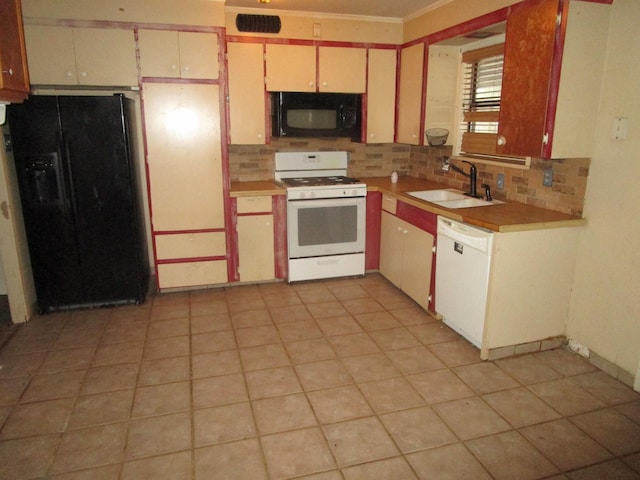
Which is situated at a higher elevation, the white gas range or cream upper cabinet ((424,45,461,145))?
cream upper cabinet ((424,45,461,145))

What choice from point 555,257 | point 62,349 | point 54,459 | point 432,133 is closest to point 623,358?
point 555,257

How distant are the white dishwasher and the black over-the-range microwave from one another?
5.23ft

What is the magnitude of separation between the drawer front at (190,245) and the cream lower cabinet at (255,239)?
0.63 feet

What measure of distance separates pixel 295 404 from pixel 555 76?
92.3 inches

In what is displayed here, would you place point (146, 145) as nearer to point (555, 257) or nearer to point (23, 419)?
point (23, 419)

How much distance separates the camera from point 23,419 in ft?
7.47

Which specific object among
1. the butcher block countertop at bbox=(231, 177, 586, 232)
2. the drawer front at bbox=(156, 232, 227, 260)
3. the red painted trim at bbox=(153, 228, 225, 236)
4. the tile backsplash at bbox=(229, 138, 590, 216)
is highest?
the tile backsplash at bbox=(229, 138, 590, 216)

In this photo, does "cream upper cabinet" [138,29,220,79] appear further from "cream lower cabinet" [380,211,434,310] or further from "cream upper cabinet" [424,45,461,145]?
"cream lower cabinet" [380,211,434,310]

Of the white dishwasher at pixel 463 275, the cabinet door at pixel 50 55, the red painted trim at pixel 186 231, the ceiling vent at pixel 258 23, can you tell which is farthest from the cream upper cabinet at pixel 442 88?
the cabinet door at pixel 50 55

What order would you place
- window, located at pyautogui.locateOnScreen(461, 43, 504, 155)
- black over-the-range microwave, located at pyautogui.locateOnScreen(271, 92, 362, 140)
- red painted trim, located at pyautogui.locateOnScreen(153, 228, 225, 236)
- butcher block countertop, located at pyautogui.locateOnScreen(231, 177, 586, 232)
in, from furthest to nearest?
black over-the-range microwave, located at pyautogui.locateOnScreen(271, 92, 362, 140) < red painted trim, located at pyautogui.locateOnScreen(153, 228, 225, 236) < window, located at pyautogui.locateOnScreen(461, 43, 504, 155) < butcher block countertop, located at pyautogui.locateOnScreen(231, 177, 586, 232)

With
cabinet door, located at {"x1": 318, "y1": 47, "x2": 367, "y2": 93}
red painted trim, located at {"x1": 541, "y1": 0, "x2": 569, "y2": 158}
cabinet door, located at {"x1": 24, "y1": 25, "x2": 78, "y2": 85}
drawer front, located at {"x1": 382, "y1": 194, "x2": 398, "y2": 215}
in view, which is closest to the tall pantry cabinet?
cabinet door, located at {"x1": 24, "y1": 25, "x2": 78, "y2": 85}

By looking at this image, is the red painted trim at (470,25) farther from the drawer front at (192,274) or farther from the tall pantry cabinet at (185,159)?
the drawer front at (192,274)

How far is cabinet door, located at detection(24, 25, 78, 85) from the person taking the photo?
3.29m

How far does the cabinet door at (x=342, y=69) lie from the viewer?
13.5 ft
